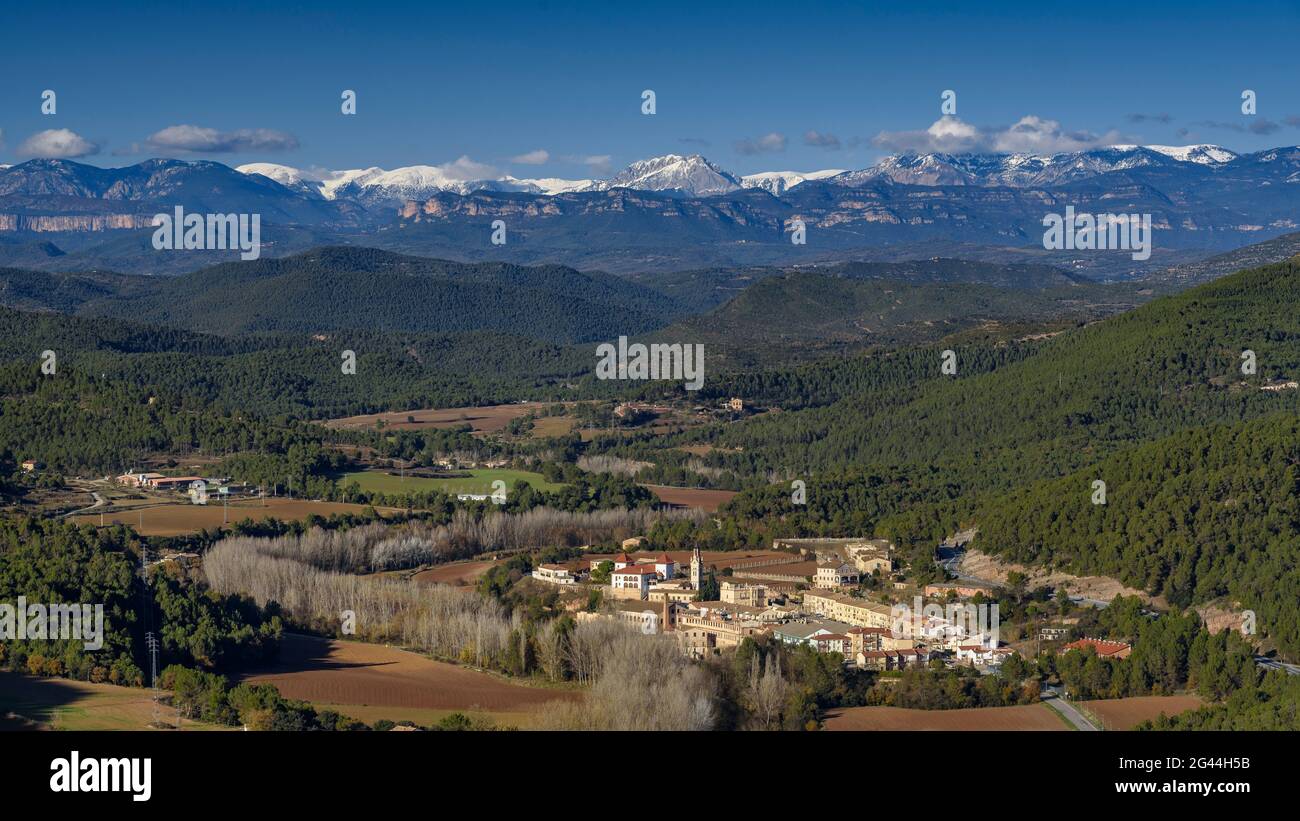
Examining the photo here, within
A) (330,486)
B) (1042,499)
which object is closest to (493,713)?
(1042,499)

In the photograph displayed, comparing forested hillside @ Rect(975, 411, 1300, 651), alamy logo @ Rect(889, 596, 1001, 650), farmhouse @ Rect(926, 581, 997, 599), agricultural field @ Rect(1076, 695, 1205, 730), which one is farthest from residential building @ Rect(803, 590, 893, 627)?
agricultural field @ Rect(1076, 695, 1205, 730)

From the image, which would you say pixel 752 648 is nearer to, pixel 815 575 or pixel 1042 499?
pixel 815 575

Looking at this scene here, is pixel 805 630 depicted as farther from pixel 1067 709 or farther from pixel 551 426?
pixel 551 426

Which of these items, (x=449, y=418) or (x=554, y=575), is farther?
(x=449, y=418)

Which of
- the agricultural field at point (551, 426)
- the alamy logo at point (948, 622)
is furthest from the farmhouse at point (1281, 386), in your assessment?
the alamy logo at point (948, 622)

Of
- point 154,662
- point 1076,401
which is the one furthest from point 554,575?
point 1076,401

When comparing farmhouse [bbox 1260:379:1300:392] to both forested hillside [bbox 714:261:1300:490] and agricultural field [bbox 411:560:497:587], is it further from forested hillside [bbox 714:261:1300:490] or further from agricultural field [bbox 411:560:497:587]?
agricultural field [bbox 411:560:497:587]
